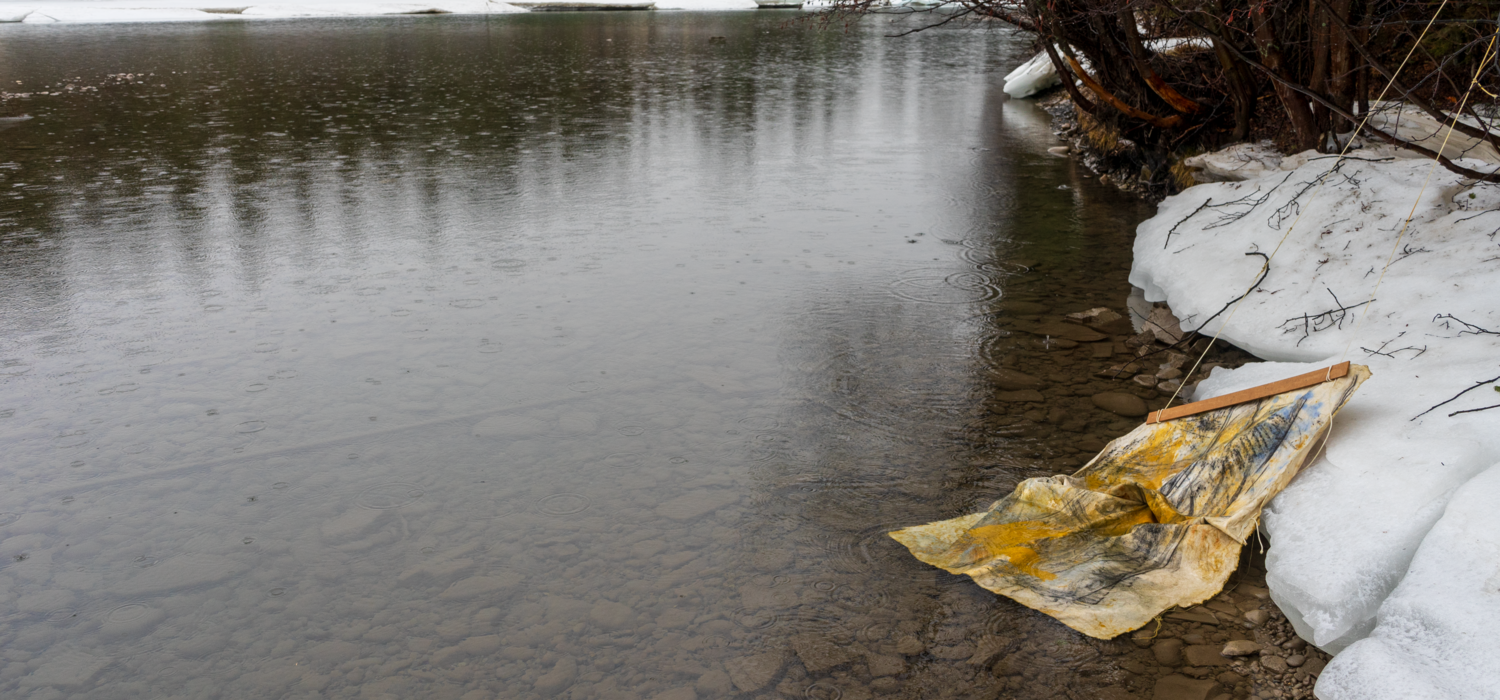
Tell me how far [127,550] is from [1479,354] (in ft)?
21.3

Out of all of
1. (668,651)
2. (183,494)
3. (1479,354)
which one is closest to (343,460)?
(183,494)

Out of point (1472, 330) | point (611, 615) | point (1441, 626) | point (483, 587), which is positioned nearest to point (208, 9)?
point (483, 587)

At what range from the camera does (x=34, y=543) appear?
481cm

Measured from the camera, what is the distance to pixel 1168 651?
3918mm

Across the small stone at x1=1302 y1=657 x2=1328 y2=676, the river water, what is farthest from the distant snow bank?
the small stone at x1=1302 y1=657 x2=1328 y2=676

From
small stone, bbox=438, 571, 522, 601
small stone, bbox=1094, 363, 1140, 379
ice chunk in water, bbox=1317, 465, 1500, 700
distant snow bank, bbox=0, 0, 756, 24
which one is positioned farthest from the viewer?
distant snow bank, bbox=0, 0, 756, 24

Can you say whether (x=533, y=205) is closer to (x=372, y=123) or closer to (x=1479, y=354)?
(x=372, y=123)

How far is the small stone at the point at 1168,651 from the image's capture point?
3865 mm

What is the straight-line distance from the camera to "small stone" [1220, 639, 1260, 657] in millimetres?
3877

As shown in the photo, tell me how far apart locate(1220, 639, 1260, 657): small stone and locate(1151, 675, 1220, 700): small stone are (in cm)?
20

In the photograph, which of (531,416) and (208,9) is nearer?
(531,416)

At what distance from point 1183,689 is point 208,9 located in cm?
6573

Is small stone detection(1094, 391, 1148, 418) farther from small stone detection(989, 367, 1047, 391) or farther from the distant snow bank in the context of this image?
the distant snow bank

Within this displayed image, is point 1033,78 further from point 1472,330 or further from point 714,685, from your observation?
point 714,685
